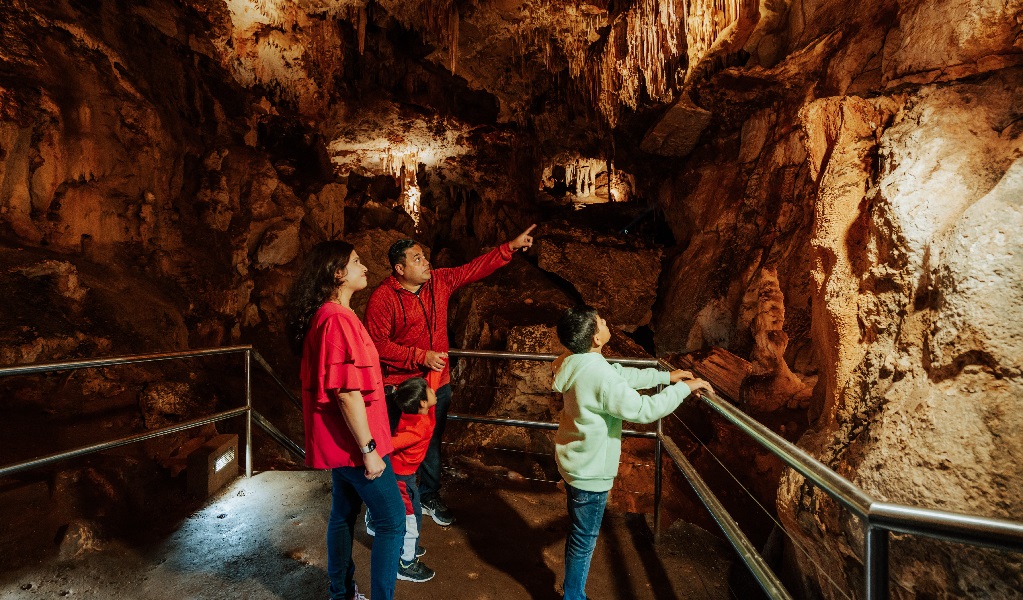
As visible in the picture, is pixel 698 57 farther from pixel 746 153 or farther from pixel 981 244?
pixel 981 244

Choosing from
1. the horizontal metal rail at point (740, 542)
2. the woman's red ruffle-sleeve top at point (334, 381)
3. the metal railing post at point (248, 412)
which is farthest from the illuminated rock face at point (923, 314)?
the metal railing post at point (248, 412)

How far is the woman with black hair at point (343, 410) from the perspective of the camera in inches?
69.5

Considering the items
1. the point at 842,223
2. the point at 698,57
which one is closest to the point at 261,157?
the point at 698,57

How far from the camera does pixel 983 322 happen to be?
6.36 feet

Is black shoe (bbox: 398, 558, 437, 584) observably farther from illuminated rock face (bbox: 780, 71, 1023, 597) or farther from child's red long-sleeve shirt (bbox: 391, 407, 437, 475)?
illuminated rock face (bbox: 780, 71, 1023, 597)

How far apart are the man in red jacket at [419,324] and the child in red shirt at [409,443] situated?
0.87 ft

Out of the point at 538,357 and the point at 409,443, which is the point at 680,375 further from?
the point at 409,443

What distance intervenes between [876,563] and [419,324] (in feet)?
7.49

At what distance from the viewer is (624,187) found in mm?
16281

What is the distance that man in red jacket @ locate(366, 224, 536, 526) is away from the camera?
2648 millimetres

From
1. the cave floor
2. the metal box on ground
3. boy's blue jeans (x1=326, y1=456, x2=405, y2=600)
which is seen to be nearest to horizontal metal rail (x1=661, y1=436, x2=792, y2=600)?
the cave floor

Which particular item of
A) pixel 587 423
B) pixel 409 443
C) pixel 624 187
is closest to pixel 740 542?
pixel 587 423

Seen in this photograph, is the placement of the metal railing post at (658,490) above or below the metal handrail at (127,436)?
below

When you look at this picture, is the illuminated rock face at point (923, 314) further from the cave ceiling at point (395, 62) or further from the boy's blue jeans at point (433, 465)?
the cave ceiling at point (395, 62)
